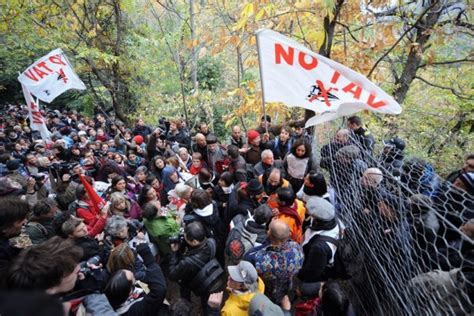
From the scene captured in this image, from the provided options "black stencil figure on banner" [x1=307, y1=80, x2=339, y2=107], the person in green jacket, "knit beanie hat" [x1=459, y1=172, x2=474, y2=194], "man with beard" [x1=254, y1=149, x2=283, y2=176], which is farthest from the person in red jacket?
"knit beanie hat" [x1=459, y1=172, x2=474, y2=194]

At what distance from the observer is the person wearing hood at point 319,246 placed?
2.95 meters

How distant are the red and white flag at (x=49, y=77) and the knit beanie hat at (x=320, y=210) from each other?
21.7 ft

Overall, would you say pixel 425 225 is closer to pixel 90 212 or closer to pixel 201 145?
pixel 90 212

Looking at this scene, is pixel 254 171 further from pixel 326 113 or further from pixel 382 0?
pixel 382 0

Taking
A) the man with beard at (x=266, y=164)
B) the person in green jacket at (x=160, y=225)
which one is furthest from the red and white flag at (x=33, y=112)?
the man with beard at (x=266, y=164)

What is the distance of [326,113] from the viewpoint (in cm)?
345

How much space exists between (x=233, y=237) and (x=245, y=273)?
922mm

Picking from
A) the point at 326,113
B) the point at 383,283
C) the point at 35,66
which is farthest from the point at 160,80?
the point at 383,283

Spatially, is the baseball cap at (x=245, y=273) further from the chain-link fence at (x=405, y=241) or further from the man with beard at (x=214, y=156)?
the man with beard at (x=214, y=156)

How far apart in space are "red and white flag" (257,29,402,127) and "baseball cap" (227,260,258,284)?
185cm

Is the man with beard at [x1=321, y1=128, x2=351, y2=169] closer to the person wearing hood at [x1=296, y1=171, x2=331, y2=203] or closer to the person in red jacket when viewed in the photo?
the person wearing hood at [x1=296, y1=171, x2=331, y2=203]

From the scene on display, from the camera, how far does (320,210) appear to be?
3.03 metres

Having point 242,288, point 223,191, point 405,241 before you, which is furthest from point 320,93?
Result: point 242,288

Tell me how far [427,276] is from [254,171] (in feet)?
10.9
